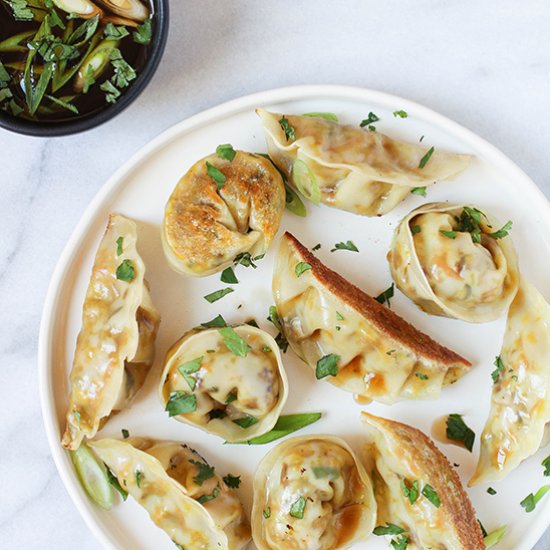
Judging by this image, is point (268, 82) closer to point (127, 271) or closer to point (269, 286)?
point (269, 286)

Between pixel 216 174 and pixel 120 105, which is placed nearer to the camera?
pixel 120 105

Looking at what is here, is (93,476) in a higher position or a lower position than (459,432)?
lower

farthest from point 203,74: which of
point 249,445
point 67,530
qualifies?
point 67,530

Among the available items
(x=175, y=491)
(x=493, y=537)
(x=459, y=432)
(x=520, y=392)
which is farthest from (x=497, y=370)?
(x=175, y=491)

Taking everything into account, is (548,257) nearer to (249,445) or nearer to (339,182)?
(339,182)

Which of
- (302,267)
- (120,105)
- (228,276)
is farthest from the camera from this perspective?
(228,276)

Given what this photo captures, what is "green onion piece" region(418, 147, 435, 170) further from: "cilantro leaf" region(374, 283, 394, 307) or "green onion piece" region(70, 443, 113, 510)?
"green onion piece" region(70, 443, 113, 510)

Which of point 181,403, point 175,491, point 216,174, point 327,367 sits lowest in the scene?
point 175,491

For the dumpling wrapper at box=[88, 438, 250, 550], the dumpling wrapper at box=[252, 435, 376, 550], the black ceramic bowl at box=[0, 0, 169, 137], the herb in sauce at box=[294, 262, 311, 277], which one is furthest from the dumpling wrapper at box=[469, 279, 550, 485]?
the black ceramic bowl at box=[0, 0, 169, 137]
